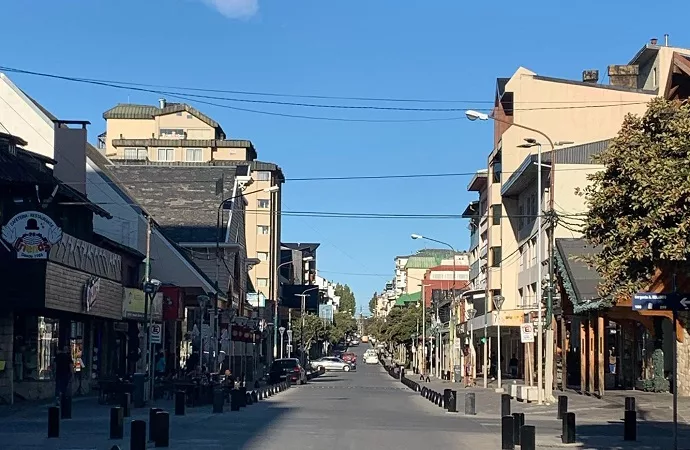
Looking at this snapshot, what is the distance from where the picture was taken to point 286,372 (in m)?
61.8

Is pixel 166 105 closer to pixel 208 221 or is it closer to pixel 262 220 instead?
pixel 262 220

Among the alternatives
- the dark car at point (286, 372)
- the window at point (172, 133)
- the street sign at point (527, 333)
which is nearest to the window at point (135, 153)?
the window at point (172, 133)

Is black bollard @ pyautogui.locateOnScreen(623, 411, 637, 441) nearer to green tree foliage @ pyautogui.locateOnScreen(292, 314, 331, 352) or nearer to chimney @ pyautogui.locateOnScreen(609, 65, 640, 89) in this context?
chimney @ pyautogui.locateOnScreen(609, 65, 640, 89)

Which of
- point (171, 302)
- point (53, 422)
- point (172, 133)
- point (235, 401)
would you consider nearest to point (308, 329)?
point (172, 133)

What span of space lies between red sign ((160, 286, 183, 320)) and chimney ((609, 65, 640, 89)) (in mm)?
34181

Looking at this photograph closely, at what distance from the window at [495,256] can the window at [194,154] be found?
36.8 metres

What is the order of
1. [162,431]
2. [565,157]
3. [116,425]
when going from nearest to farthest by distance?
1. [162,431]
2. [116,425]
3. [565,157]

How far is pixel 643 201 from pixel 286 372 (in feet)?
158

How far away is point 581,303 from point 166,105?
71896 mm

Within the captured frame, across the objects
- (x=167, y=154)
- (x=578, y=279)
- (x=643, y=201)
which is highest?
(x=167, y=154)

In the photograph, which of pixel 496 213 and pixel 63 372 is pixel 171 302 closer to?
pixel 63 372

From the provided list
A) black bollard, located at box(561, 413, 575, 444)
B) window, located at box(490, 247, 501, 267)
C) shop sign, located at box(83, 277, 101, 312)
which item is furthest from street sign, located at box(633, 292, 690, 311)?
window, located at box(490, 247, 501, 267)

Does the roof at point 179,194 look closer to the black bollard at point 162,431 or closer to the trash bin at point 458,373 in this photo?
the trash bin at point 458,373

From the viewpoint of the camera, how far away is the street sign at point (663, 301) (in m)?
16.8
